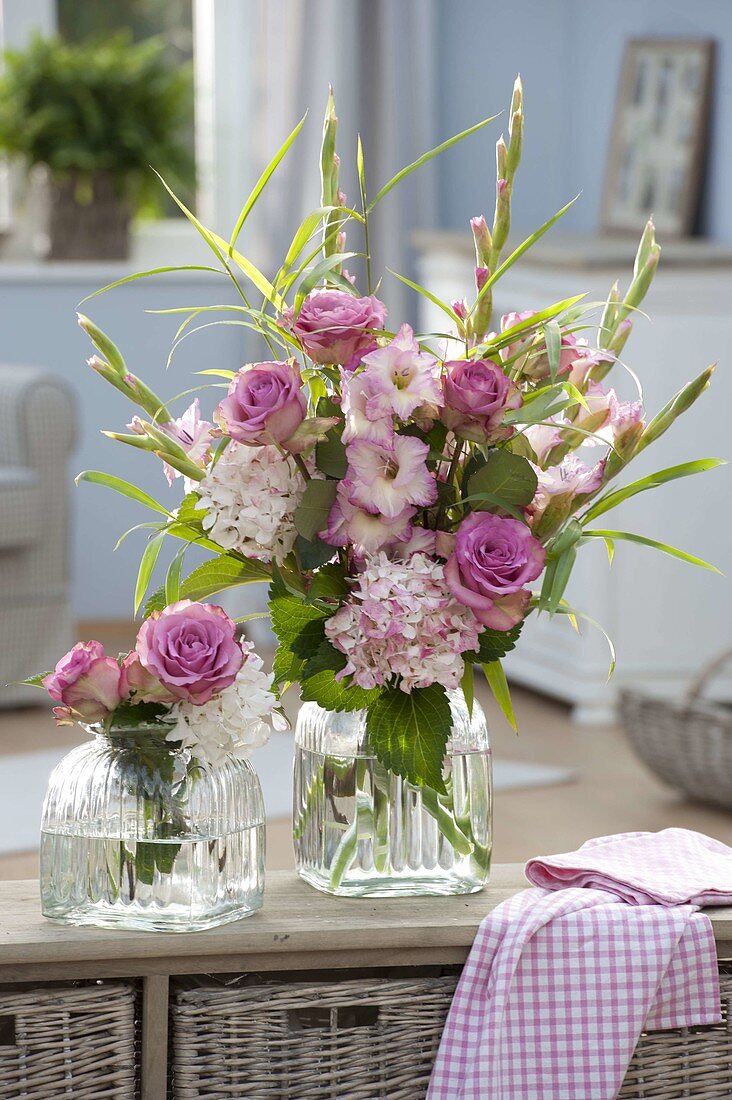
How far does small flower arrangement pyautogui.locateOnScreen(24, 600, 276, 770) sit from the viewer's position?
120 cm

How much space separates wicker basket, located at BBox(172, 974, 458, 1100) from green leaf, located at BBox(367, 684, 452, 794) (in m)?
0.17

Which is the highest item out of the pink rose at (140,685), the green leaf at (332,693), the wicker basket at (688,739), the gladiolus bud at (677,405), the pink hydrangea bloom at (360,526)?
the gladiolus bud at (677,405)

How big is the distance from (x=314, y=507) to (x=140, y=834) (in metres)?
0.27

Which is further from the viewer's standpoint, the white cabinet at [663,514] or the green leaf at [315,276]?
the white cabinet at [663,514]

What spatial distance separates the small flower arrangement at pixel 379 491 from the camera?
1.19 metres

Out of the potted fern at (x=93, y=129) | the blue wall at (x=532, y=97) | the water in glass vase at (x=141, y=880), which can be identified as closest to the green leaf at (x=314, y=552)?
the water in glass vase at (x=141, y=880)

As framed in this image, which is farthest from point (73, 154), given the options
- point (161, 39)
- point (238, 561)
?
point (238, 561)

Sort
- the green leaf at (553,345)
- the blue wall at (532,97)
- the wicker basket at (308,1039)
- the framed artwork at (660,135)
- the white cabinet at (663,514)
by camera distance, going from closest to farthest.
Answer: the green leaf at (553,345)
the wicker basket at (308,1039)
the white cabinet at (663,514)
the framed artwork at (660,135)
the blue wall at (532,97)

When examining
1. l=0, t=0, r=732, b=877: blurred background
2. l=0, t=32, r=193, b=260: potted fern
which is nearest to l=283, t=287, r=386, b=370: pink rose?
l=0, t=0, r=732, b=877: blurred background

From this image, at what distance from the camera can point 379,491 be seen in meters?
1.19

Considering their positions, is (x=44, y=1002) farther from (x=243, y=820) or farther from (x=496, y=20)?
(x=496, y=20)

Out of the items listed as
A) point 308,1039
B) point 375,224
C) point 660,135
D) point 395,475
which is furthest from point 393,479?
point 375,224

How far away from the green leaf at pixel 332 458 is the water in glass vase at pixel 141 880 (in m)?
0.28

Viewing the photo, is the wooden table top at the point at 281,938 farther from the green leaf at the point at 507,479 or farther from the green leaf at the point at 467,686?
the green leaf at the point at 507,479
